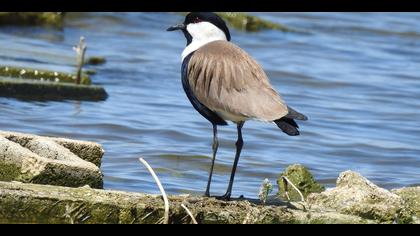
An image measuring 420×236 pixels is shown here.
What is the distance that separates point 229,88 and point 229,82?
0.16 feet

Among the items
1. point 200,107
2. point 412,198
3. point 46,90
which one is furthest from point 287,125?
point 46,90

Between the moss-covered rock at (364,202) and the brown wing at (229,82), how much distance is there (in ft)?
2.23

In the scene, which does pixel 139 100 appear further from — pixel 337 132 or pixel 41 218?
pixel 41 218

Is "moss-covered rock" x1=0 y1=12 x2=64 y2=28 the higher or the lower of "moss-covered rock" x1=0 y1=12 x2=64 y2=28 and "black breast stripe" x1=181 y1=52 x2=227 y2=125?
the lower

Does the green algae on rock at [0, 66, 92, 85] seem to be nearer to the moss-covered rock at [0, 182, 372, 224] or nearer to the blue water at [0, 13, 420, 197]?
the blue water at [0, 13, 420, 197]

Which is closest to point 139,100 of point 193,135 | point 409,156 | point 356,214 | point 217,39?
point 193,135

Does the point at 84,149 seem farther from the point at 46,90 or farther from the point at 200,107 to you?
the point at 46,90

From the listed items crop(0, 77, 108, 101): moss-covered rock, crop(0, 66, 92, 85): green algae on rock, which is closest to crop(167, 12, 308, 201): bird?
crop(0, 77, 108, 101): moss-covered rock

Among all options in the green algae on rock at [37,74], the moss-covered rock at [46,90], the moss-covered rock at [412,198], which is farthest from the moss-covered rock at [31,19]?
the moss-covered rock at [412,198]

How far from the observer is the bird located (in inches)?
269

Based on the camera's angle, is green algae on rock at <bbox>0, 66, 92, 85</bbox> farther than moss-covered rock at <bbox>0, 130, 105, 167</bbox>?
Yes

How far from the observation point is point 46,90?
1275 cm

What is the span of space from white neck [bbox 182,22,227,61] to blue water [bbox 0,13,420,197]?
177 cm
